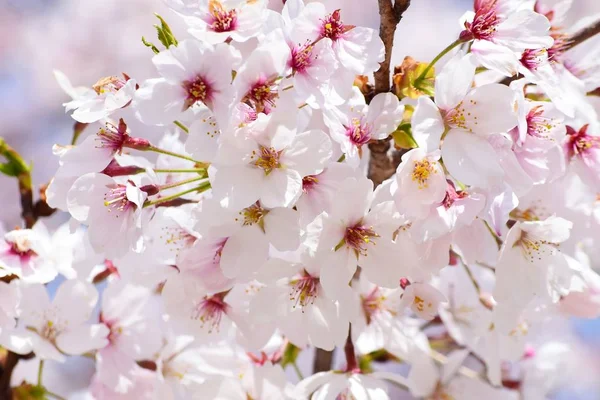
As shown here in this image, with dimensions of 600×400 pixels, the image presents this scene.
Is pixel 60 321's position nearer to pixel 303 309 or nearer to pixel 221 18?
pixel 303 309

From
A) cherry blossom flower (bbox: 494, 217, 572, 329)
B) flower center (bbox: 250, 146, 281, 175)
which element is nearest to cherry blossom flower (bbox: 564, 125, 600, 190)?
cherry blossom flower (bbox: 494, 217, 572, 329)

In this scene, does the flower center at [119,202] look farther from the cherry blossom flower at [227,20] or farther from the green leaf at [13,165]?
the green leaf at [13,165]

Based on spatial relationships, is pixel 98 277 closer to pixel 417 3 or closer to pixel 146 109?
pixel 146 109

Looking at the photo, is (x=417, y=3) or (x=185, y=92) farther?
(x=417, y=3)

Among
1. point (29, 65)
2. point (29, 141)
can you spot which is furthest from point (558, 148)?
point (29, 65)

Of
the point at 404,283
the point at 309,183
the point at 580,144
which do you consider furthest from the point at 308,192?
the point at 580,144

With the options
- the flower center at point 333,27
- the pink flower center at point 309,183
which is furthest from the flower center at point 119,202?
the flower center at point 333,27
